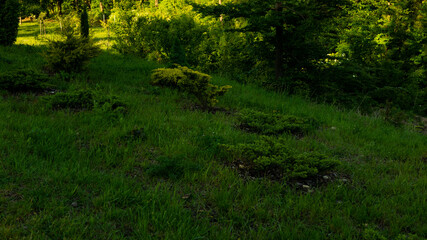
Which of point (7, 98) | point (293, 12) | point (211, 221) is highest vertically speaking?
point (293, 12)

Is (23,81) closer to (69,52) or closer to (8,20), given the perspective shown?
(69,52)

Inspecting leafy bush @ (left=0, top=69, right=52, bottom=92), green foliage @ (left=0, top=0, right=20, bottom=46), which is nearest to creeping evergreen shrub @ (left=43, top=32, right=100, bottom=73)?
leafy bush @ (left=0, top=69, right=52, bottom=92)

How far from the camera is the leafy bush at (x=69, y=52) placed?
27.3ft

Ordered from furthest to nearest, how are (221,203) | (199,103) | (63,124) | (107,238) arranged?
(199,103) < (63,124) < (221,203) < (107,238)

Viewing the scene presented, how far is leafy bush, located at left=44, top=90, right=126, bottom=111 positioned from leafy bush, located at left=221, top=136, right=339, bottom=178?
2685 mm

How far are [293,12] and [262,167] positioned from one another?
24.4 ft

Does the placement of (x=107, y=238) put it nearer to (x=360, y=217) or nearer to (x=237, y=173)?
(x=237, y=173)

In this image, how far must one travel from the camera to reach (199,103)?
785cm

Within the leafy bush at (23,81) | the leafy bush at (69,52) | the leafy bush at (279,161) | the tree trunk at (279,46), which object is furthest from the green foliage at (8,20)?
the leafy bush at (279,161)

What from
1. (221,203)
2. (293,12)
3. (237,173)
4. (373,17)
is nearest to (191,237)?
(221,203)

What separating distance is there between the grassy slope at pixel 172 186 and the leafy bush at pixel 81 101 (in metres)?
0.25

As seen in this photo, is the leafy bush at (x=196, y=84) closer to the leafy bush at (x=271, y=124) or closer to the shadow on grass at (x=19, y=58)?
the leafy bush at (x=271, y=124)

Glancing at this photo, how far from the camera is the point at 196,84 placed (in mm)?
7441

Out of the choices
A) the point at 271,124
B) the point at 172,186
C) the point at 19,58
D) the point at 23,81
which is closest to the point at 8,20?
the point at 19,58
